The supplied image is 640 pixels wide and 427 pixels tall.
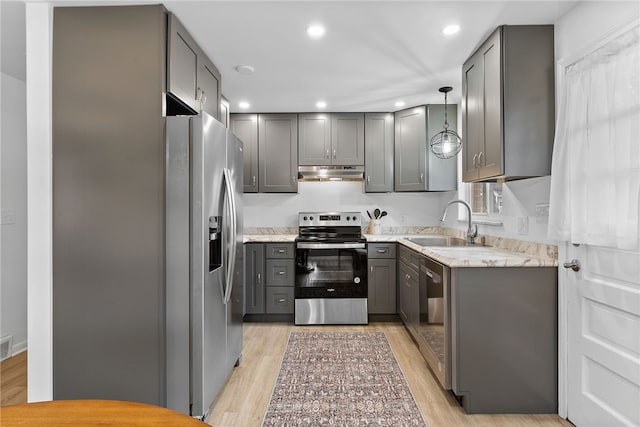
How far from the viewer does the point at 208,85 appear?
2.72 m

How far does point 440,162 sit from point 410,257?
4.21ft

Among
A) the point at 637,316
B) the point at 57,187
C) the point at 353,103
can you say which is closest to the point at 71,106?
the point at 57,187

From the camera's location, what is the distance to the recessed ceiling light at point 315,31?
7.30 feet

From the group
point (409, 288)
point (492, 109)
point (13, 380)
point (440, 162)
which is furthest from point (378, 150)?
point (13, 380)

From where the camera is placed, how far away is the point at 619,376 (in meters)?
1.70

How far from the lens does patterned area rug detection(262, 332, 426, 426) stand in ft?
6.85

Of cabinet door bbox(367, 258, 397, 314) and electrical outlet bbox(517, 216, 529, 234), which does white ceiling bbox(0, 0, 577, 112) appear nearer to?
electrical outlet bbox(517, 216, 529, 234)

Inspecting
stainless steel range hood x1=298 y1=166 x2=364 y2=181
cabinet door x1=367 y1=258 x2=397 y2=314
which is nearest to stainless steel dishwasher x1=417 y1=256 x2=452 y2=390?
cabinet door x1=367 y1=258 x2=397 y2=314

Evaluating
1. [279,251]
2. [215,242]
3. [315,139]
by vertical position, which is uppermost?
[315,139]

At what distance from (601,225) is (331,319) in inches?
104

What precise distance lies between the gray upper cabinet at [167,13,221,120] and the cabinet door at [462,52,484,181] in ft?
6.51

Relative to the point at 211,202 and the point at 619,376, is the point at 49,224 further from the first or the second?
the point at 619,376

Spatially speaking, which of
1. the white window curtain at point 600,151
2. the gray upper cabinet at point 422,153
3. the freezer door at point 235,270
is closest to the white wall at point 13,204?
the freezer door at point 235,270

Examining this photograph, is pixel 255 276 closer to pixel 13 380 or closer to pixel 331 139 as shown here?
pixel 331 139
